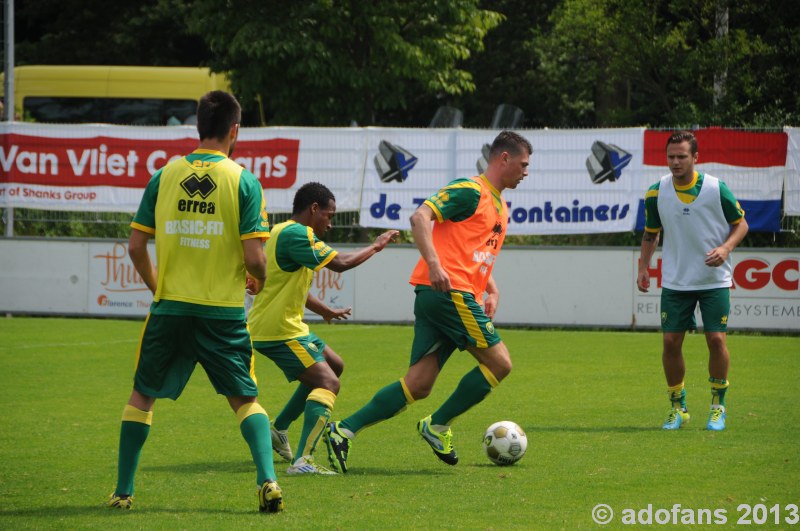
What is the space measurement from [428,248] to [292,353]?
1176 mm

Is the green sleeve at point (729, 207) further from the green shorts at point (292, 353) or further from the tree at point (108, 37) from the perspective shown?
the tree at point (108, 37)

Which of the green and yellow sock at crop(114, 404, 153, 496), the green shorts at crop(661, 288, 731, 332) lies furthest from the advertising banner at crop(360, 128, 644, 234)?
the green and yellow sock at crop(114, 404, 153, 496)

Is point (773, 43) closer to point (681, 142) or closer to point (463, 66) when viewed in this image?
point (463, 66)

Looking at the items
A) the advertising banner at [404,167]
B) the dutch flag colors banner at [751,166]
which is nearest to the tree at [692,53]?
the dutch flag colors banner at [751,166]

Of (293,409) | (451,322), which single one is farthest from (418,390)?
(293,409)

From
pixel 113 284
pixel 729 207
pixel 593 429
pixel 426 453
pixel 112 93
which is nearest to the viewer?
pixel 426 453

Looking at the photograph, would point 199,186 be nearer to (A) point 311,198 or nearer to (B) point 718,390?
(A) point 311,198

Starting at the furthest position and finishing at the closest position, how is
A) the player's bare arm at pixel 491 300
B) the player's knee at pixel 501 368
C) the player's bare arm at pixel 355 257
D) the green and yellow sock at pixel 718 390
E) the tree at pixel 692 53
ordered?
the tree at pixel 692 53 → the green and yellow sock at pixel 718 390 → the player's bare arm at pixel 491 300 → the player's knee at pixel 501 368 → the player's bare arm at pixel 355 257

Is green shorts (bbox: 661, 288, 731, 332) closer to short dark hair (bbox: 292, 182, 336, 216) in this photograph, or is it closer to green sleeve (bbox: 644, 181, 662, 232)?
green sleeve (bbox: 644, 181, 662, 232)

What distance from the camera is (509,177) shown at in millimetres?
7676

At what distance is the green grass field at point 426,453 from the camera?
241 inches

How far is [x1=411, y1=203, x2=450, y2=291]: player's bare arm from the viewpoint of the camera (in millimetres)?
7008

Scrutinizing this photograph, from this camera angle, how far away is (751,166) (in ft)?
54.5

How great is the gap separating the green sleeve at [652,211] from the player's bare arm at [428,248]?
2936 millimetres
